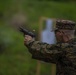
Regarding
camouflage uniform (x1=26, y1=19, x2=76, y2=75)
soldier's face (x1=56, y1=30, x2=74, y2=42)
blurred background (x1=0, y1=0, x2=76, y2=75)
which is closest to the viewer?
camouflage uniform (x1=26, y1=19, x2=76, y2=75)

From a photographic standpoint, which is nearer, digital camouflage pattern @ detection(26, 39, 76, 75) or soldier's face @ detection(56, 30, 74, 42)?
digital camouflage pattern @ detection(26, 39, 76, 75)

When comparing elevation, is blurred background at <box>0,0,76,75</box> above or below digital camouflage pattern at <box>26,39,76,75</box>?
below

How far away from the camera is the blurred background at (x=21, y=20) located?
12.3 metres

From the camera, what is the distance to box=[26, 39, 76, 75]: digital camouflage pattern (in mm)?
5605

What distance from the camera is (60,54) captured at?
560cm

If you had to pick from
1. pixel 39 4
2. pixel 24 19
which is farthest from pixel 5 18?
pixel 39 4

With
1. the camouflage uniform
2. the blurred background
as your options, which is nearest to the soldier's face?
the camouflage uniform

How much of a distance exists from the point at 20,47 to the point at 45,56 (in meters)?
8.42

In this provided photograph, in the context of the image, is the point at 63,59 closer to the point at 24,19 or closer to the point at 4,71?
the point at 4,71

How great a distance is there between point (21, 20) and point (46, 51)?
11.9 metres

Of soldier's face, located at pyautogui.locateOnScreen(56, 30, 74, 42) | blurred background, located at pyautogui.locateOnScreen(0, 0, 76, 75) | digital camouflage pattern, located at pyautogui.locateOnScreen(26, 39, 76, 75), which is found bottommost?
blurred background, located at pyautogui.locateOnScreen(0, 0, 76, 75)

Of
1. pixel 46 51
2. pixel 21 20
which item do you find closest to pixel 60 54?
pixel 46 51

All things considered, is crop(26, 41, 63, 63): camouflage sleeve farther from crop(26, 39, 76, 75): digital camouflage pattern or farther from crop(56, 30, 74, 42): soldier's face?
crop(56, 30, 74, 42): soldier's face

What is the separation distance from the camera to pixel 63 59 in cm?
565
